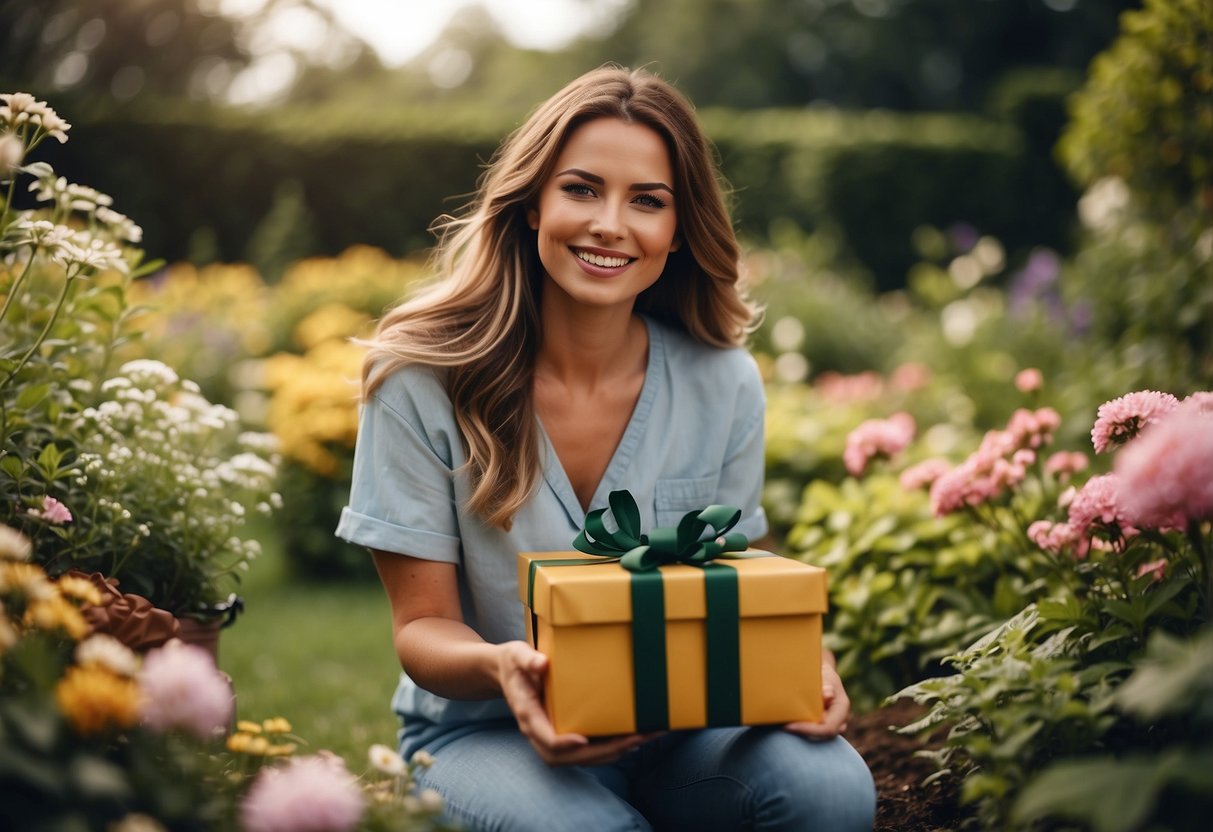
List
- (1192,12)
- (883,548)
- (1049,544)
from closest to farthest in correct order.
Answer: (1049,544)
(883,548)
(1192,12)

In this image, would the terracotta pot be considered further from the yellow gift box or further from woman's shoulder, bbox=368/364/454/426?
the yellow gift box

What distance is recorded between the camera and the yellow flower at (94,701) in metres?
1.21

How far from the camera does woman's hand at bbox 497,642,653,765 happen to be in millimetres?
1623

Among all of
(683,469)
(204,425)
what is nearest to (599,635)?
A: (683,469)

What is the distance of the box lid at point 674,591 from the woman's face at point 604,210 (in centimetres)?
65

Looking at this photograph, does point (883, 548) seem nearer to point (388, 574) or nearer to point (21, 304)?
point (388, 574)

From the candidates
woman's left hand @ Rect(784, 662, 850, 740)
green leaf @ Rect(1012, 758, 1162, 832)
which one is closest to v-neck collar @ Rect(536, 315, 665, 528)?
woman's left hand @ Rect(784, 662, 850, 740)

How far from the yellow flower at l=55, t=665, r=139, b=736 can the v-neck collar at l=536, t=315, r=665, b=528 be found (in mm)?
995

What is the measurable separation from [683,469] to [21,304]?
4.87 ft

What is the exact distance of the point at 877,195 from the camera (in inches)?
498

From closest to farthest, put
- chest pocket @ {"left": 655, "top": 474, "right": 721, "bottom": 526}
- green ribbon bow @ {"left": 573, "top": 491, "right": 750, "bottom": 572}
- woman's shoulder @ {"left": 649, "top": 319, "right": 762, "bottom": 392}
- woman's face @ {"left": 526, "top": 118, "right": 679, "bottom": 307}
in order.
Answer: green ribbon bow @ {"left": 573, "top": 491, "right": 750, "bottom": 572}
woman's face @ {"left": 526, "top": 118, "right": 679, "bottom": 307}
chest pocket @ {"left": 655, "top": 474, "right": 721, "bottom": 526}
woman's shoulder @ {"left": 649, "top": 319, "right": 762, "bottom": 392}

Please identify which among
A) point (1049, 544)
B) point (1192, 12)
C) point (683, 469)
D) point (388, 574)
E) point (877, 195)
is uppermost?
point (877, 195)

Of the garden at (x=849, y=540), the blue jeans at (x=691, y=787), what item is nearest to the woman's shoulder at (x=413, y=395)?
the garden at (x=849, y=540)

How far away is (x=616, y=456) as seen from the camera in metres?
2.19
